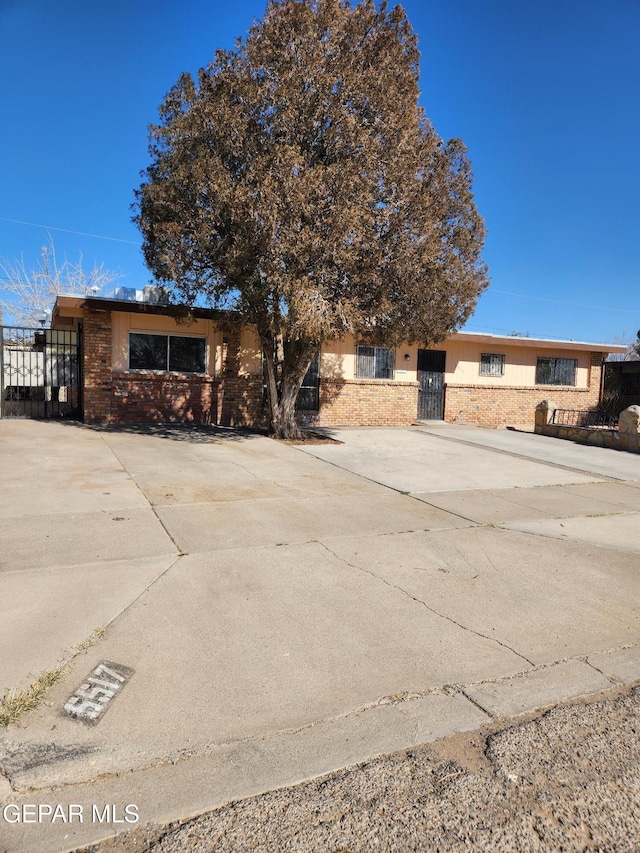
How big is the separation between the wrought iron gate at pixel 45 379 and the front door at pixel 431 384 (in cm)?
1027

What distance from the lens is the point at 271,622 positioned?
3.63 meters

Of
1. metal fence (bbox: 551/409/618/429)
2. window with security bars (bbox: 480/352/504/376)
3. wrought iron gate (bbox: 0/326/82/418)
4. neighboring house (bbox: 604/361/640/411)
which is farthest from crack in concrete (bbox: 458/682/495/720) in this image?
neighboring house (bbox: 604/361/640/411)

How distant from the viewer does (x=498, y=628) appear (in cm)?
373

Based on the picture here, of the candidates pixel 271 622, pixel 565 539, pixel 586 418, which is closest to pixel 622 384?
pixel 586 418

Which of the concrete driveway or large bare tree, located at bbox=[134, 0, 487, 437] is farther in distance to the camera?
large bare tree, located at bbox=[134, 0, 487, 437]

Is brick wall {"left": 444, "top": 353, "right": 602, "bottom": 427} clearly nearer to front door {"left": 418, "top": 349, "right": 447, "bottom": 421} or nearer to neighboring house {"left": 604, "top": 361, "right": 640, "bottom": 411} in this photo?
front door {"left": 418, "top": 349, "right": 447, "bottom": 421}

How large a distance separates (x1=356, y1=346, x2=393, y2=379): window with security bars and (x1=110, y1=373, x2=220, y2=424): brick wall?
4.46m

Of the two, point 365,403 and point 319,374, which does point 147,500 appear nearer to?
point 319,374

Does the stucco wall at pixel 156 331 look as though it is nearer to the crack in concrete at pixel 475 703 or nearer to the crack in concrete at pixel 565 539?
the crack in concrete at pixel 565 539

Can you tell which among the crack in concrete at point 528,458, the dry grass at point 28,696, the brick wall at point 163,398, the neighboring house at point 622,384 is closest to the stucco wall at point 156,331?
the brick wall at point 163,398

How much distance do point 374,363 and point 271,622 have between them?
531 inches

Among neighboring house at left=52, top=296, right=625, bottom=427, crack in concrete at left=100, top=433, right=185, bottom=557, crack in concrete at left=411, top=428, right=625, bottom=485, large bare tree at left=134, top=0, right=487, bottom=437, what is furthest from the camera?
neighboring house at left=52, top=296, right=625, bottom=427

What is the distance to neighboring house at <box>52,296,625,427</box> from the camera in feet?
43.2

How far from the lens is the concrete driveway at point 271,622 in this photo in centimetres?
236
